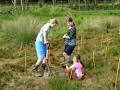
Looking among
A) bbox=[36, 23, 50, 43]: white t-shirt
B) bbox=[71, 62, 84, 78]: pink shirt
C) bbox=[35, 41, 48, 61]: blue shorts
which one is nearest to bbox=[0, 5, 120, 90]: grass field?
bbox=[71, 62, 84, 78]: pink shirt

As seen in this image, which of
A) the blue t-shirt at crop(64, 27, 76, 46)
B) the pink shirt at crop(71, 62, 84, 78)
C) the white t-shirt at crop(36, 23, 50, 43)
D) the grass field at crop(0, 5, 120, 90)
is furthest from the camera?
the blue t-shirt at crop(64, 27, 76, 46)

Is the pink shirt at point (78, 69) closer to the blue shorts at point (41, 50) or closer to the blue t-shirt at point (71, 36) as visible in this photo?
the blue shorts at point (41, 50)

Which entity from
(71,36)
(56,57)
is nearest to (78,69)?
(71,36)

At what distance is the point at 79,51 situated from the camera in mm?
12570

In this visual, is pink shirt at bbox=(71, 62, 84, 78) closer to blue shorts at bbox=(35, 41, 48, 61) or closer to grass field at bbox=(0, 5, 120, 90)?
grass field at bbox=(0, 5, 120, 90)

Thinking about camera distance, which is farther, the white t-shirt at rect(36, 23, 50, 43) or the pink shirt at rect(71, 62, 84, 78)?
the white t-shirt at rect(36, 23, 50, 43)

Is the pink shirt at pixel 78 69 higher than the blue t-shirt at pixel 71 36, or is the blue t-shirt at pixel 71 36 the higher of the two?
the blue t-shirt at pixel 71 36

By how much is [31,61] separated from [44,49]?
5.65ft

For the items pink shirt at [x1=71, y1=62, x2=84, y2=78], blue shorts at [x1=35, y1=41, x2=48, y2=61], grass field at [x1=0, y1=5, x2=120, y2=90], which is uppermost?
blue shorts at [x1=35, y1=41, x2=48, y2=61]

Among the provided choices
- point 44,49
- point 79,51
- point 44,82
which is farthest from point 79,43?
point 44,82

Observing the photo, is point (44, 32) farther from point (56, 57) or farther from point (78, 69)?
point (56, 57)

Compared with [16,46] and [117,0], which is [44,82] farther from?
[117,0]

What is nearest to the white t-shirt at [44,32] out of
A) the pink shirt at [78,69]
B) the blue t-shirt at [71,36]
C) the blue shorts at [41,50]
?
the blue shorts at [41,50]

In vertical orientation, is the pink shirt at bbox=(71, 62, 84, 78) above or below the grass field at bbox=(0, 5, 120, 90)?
above
